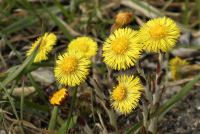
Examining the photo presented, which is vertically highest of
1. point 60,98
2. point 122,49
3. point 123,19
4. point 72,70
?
point 123,19

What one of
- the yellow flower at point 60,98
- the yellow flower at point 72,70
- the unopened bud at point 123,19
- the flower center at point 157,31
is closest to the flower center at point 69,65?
the yellow flower at point 72,70

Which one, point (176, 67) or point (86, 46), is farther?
point (176, 67)

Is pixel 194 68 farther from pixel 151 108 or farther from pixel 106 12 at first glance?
pixel 106 12

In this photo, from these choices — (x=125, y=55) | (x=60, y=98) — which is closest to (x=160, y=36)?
(x=125, y=55)

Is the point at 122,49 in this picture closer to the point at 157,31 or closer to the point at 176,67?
the point at 157,31

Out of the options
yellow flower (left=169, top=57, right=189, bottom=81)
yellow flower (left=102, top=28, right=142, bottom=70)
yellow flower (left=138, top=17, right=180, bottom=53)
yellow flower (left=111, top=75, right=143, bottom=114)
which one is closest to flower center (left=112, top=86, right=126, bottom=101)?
yellow flower (left=111, top=75, right=143, bottom=114)

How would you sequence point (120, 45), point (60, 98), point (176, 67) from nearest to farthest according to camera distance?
point (120, 45) < point (60, 98) < point (176, 67)

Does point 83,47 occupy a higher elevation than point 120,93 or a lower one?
higher
